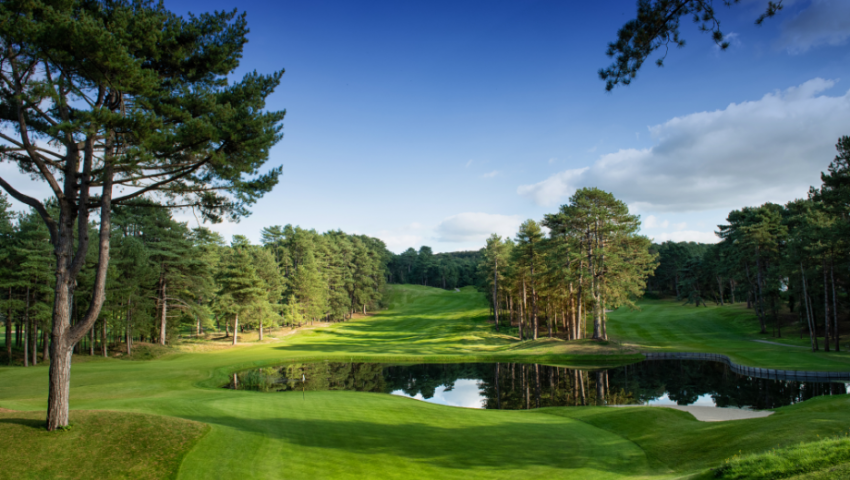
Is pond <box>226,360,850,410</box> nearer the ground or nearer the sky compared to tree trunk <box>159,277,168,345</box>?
nearer the ground

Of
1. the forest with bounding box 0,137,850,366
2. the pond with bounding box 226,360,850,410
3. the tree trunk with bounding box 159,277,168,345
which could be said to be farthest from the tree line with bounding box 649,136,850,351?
the tree trunk with bounding box 159,277,168,345

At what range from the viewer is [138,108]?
10367 mm

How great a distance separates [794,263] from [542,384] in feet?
77.8

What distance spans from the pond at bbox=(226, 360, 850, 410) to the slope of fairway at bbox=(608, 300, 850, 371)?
3.07m

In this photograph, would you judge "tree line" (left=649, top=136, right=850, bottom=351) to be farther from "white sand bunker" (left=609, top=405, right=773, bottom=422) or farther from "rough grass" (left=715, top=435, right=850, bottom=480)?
"rough grass" (left=715, top=435, right=850, bottom=480)

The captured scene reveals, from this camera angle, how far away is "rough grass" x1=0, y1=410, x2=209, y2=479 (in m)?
8.57

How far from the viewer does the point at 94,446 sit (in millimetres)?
9422

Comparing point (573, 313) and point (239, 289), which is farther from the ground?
point (239, 289)

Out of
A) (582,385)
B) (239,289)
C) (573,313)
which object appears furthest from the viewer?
(573,313)

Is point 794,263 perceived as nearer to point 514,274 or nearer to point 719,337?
point 719,337

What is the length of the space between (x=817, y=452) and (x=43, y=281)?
4280 centimetres

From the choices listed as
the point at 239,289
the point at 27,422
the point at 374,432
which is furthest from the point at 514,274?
the point at 27,422

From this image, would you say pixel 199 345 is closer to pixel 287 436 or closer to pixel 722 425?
pixel 287 436

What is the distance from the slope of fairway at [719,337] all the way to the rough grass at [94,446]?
113 feet
